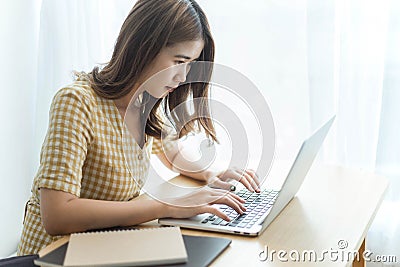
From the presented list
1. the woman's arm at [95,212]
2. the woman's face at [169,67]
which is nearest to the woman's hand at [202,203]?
the woman's arm at [95,212]

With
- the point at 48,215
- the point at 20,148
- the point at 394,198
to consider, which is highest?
the point at 48,215

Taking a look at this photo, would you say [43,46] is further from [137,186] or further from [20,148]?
[137,186]

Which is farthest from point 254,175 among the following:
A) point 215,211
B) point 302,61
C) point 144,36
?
point 302,61

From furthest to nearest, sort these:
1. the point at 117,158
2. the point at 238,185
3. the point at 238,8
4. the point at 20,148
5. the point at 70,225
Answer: the point at 20,148, the point at 238,8, the point at 238,185, the point at 117,158, the point at 70,225

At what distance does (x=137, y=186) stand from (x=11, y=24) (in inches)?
45.9

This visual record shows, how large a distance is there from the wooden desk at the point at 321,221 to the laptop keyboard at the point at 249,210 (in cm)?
4

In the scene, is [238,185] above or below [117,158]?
below

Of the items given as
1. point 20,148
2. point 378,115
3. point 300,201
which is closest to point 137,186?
point 300,201

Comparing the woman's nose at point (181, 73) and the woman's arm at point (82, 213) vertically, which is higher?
the woman's nose at point (181, 73)

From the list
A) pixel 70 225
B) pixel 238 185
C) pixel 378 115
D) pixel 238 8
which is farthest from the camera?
pixel 238 8

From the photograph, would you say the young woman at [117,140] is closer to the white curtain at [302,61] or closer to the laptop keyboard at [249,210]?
the laptop keyboard at [249,210]

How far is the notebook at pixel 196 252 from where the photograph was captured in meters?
0.98

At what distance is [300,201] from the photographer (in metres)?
1.38

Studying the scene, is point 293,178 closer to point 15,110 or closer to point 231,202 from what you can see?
point 231,202
